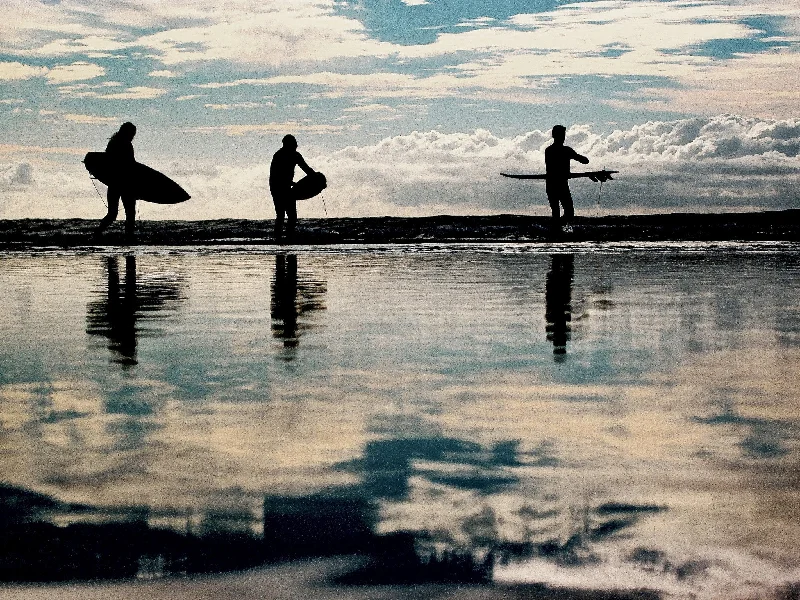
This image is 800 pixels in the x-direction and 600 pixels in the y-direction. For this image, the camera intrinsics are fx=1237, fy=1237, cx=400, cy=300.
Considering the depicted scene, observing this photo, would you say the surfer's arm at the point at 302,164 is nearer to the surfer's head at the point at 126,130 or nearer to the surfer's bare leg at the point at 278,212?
the surfer's bare leg at the point at 278,212

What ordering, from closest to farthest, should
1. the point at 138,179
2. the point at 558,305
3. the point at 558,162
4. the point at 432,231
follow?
the point at 558,305 < the point at 558,162 < the point at 138,179 < the point at 432,231

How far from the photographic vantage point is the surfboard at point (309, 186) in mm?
24797

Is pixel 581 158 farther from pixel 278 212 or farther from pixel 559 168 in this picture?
pixel 278 212

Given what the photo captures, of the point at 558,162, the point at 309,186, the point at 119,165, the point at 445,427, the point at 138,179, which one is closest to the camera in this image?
the point at 445,427

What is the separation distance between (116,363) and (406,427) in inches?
96.6

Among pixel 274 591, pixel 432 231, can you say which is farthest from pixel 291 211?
pixel 274 591

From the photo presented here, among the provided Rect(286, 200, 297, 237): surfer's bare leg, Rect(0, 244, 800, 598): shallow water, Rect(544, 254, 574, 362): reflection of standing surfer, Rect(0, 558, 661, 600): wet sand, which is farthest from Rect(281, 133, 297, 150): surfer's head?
Rect(0, 558, 661, 600): wet sand

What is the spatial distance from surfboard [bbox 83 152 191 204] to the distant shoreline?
177 cm

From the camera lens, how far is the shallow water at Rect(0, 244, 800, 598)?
3.31 meters

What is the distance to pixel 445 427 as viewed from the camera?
4.77 meters

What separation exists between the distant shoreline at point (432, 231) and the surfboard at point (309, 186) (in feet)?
3.41

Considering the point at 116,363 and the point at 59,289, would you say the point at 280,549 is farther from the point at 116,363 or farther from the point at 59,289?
the point at 59,289

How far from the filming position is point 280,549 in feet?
10.4

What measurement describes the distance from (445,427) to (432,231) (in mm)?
29590
